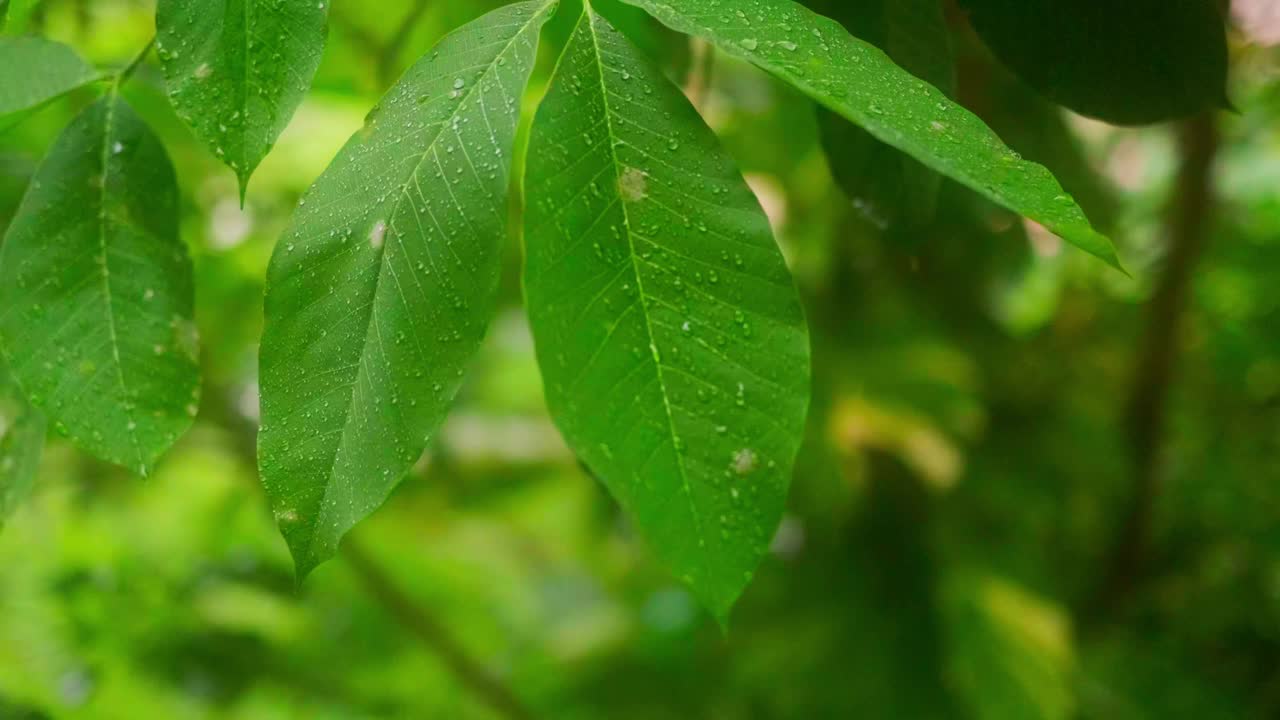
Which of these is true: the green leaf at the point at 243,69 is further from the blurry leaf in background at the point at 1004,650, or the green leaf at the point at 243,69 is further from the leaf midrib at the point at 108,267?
the blurry leaf in background at the point at 1004,650

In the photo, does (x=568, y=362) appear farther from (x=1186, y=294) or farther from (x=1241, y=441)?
(x=1241, y=441)

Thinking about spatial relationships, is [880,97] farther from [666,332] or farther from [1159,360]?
[1159,360]

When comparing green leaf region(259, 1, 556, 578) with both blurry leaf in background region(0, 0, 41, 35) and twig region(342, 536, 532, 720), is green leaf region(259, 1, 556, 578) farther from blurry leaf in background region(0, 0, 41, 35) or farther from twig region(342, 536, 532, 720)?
twig region(342, 536, 532, 720)

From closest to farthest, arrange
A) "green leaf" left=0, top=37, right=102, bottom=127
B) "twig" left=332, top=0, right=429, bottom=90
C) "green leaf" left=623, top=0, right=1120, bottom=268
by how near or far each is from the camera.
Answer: "green leaf" left=623, top=0, right=1120, bottom=268
"green leaf" left=0, top=37, right=102, bottom=127
"twig" left=332, top=0, right=429, bottom=90

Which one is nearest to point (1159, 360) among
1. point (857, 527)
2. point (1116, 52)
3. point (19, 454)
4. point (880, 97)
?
point (857, 527)

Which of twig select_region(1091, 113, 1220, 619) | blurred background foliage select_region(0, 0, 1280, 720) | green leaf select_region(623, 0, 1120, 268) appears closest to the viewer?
green leaf select_region(623, 0, 1120, 268)

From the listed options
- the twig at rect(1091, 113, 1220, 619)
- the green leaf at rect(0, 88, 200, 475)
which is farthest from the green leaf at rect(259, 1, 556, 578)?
the twig at rect(1091, 113, 1220, 619)

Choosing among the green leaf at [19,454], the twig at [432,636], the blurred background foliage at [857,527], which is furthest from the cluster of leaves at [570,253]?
the twig at [432,636]
